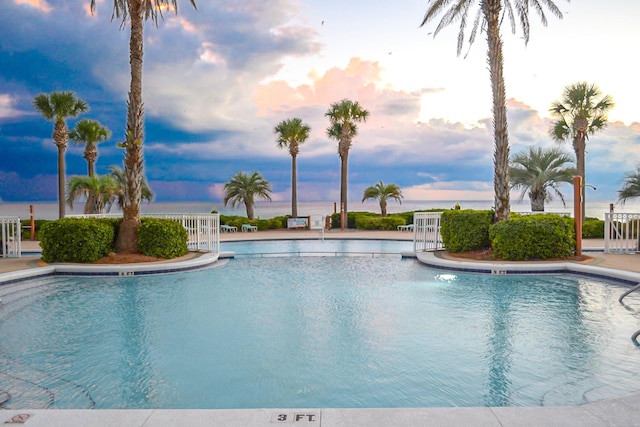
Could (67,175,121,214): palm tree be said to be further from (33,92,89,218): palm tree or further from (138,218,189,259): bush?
(138,218,189,259): bush

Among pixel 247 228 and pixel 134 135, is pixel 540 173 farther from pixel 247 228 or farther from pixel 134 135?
pixel 134 135

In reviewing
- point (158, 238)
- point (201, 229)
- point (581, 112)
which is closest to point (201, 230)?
point (201, 229)

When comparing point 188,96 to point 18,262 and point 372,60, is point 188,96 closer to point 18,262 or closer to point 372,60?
point 372,60

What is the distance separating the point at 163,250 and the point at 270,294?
4.31m

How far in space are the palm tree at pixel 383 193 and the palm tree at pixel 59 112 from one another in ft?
49.1

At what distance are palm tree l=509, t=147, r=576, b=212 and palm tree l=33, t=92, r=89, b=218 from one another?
67.3 ft

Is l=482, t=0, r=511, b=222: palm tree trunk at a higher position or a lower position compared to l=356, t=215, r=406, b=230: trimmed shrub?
higher

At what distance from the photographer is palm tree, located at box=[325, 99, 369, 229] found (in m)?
22.1

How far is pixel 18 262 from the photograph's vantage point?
10352 millimetres

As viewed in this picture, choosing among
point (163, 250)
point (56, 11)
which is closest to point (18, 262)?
point (163, 250)

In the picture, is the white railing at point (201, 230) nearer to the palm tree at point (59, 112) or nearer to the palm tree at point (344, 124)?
the palm tree at point (344, 124)

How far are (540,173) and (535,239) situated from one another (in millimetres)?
10542

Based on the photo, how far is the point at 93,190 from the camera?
20078 mm

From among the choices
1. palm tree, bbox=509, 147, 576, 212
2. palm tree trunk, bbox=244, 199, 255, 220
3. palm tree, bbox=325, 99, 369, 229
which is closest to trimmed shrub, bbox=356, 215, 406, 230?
palm tree, bbox=325, 99, 369, 229
